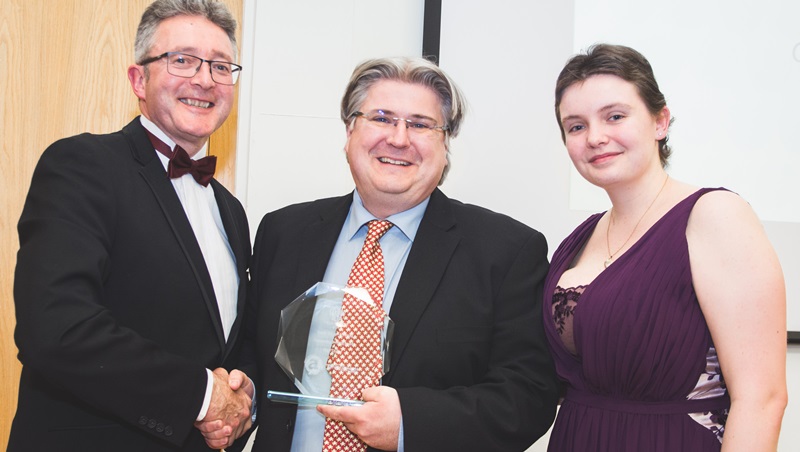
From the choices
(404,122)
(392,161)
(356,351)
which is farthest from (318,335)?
(404,122)

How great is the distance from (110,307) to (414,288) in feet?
2.54

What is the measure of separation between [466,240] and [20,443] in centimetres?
125

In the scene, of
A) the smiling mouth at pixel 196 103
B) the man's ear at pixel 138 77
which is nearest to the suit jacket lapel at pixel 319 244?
the smiling mouth at pixel 196 103

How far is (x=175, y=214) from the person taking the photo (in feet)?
6.01

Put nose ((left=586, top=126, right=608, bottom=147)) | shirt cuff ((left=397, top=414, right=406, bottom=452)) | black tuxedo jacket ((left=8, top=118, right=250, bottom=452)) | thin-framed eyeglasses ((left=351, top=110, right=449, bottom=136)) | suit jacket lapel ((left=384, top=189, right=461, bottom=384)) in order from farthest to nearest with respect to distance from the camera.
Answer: thin-framed eyeglasses ((left=351, top=110, right=449, bottom=136)) < nose ((left=586, top=126, right=608, bottom=147)) < suit jacket lapel ((left=384, top=189, right=461, bottom=384)) < shirt cuff ((left=397, top=414, right=406, bottom=452)) < black tuxedo jacket ((left=8, top=118, right=250, bottom=452))

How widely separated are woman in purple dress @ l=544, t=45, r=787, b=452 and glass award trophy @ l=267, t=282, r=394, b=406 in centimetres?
60

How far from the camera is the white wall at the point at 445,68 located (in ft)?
9.51

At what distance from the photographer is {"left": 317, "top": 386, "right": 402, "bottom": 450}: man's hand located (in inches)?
62.6

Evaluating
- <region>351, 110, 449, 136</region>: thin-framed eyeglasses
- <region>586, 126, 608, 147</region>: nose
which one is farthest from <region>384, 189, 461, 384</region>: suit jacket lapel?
<region>586, 126, 608, 147</region>: nose

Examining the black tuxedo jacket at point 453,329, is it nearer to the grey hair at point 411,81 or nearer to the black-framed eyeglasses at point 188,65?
the grey hair at point 411,81

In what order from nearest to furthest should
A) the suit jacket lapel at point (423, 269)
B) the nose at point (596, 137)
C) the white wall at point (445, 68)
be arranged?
the suit jacket lapel at point (423, 269), the nose at point (596, 137), the white wall at point (445, 68)

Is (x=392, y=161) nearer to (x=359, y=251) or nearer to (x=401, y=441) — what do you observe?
(x=359, y=251)

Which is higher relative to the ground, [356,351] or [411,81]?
[411,81]

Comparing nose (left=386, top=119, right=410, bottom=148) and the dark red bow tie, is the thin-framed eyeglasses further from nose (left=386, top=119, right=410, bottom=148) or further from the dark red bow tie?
the dark red bow tie
